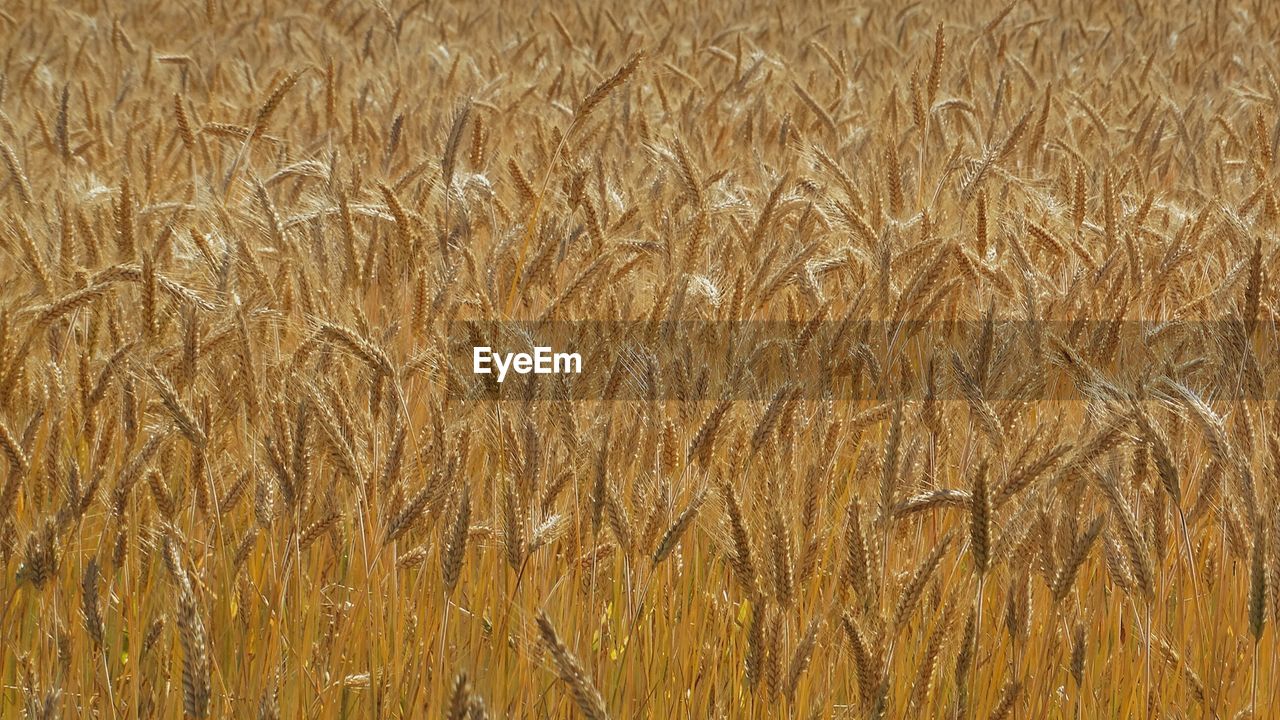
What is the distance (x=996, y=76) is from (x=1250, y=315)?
16.1 ft

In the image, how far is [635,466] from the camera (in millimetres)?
2340

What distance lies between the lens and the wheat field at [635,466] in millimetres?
1663

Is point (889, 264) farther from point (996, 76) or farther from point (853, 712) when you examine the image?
point (996, 76)

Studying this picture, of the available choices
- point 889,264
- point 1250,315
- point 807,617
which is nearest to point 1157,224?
point 889,264

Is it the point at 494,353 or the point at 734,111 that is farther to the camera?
the point at 734,111

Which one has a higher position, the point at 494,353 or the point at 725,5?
the point at 725,5

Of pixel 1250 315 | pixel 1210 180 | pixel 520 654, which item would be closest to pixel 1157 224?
pixel 1210 180

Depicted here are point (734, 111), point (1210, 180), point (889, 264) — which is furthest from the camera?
point (734, 111)

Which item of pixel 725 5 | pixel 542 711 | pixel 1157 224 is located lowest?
pixel 542 711

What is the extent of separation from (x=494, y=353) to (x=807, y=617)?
67cm

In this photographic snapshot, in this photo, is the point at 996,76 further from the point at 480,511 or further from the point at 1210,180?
the point at 480,511

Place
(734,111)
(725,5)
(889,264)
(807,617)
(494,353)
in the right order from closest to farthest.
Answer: (494,353) < (807,617) < (889,264) < (734,111) < (725,5)

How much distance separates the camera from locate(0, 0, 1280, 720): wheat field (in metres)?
1.66

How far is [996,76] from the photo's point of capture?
21.8 feet
